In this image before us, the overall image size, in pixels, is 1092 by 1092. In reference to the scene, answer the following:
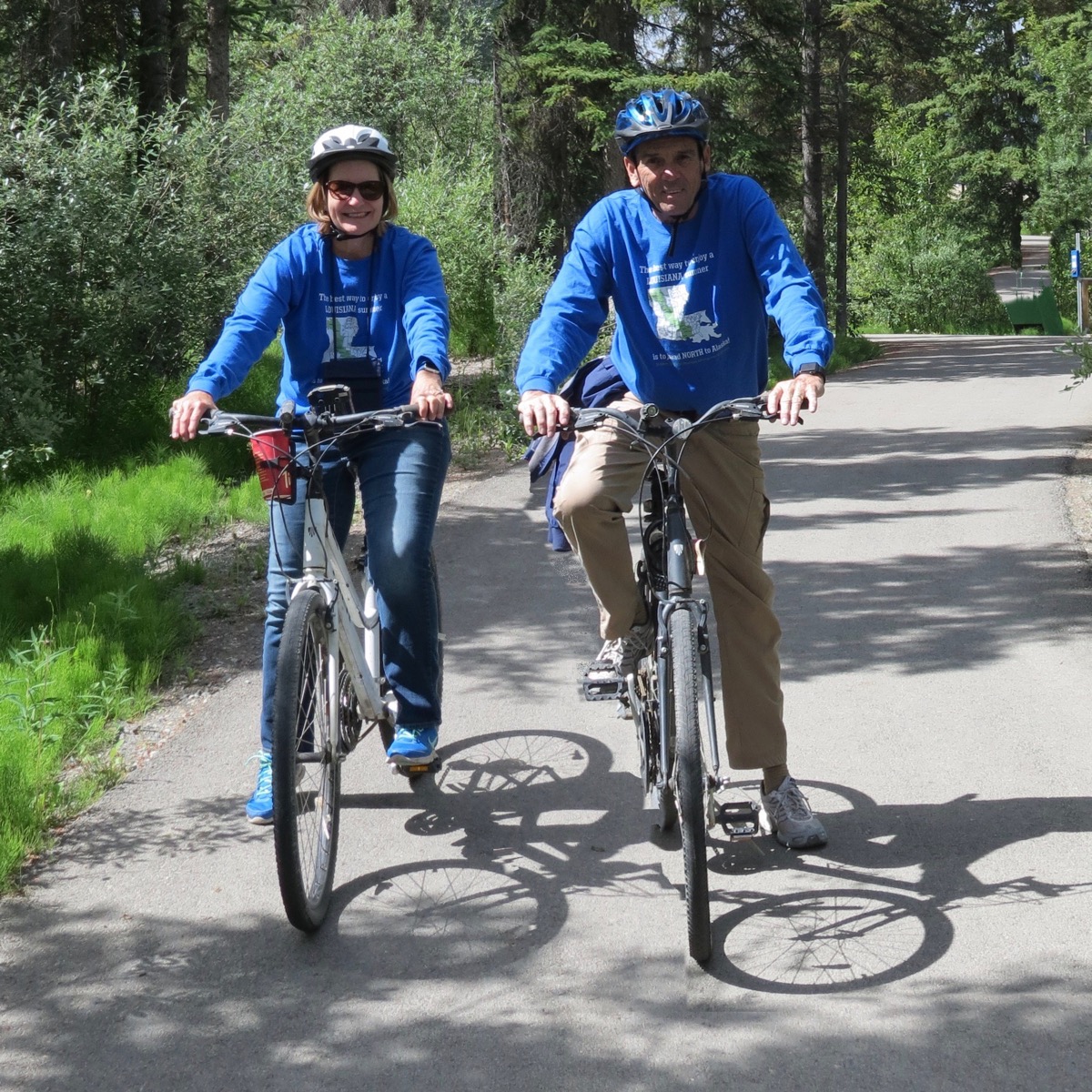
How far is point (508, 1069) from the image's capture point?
3.20 meters

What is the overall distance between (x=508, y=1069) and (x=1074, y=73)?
2130 centimetres

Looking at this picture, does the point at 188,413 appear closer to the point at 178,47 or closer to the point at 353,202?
the point at 353,202

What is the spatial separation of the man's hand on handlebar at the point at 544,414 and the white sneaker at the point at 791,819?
1355 millimetres

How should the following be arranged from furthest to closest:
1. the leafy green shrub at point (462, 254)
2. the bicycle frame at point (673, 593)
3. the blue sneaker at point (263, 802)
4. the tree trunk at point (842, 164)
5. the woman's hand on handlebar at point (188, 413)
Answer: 1. the tree trunk at point (842, 164)
2. the leafy green shrub at point (462, 254)
3. the blue sneaker at point (263, 802)
4. the woman's hand on handlebar at point (188, 413)
5. the bicycle frame at point (673, 593)

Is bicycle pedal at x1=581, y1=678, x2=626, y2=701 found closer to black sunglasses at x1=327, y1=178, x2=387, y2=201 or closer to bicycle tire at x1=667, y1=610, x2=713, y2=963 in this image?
bicycle tire at x1=667, y1=610, x2=713, y2=963

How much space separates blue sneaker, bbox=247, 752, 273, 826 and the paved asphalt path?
6cm

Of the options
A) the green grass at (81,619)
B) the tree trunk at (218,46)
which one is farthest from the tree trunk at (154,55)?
the green grass at (81,619)

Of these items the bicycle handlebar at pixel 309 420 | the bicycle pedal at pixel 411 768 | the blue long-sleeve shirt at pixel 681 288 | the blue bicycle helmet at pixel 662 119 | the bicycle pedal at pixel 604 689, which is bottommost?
the bicycle pedal at pixel 411 768

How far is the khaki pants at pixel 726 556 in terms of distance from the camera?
4.25 m

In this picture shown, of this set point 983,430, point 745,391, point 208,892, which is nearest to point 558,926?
point 208,892

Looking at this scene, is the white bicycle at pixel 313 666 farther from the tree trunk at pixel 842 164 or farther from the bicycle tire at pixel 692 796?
the tree trunk at pixel 842 164

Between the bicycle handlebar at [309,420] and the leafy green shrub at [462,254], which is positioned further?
the leafy green shrub at [462,254]

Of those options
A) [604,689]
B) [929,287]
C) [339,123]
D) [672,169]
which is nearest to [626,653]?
[604,689]

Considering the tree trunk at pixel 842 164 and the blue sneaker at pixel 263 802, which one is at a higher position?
the tree trunk at pixel 842 164
